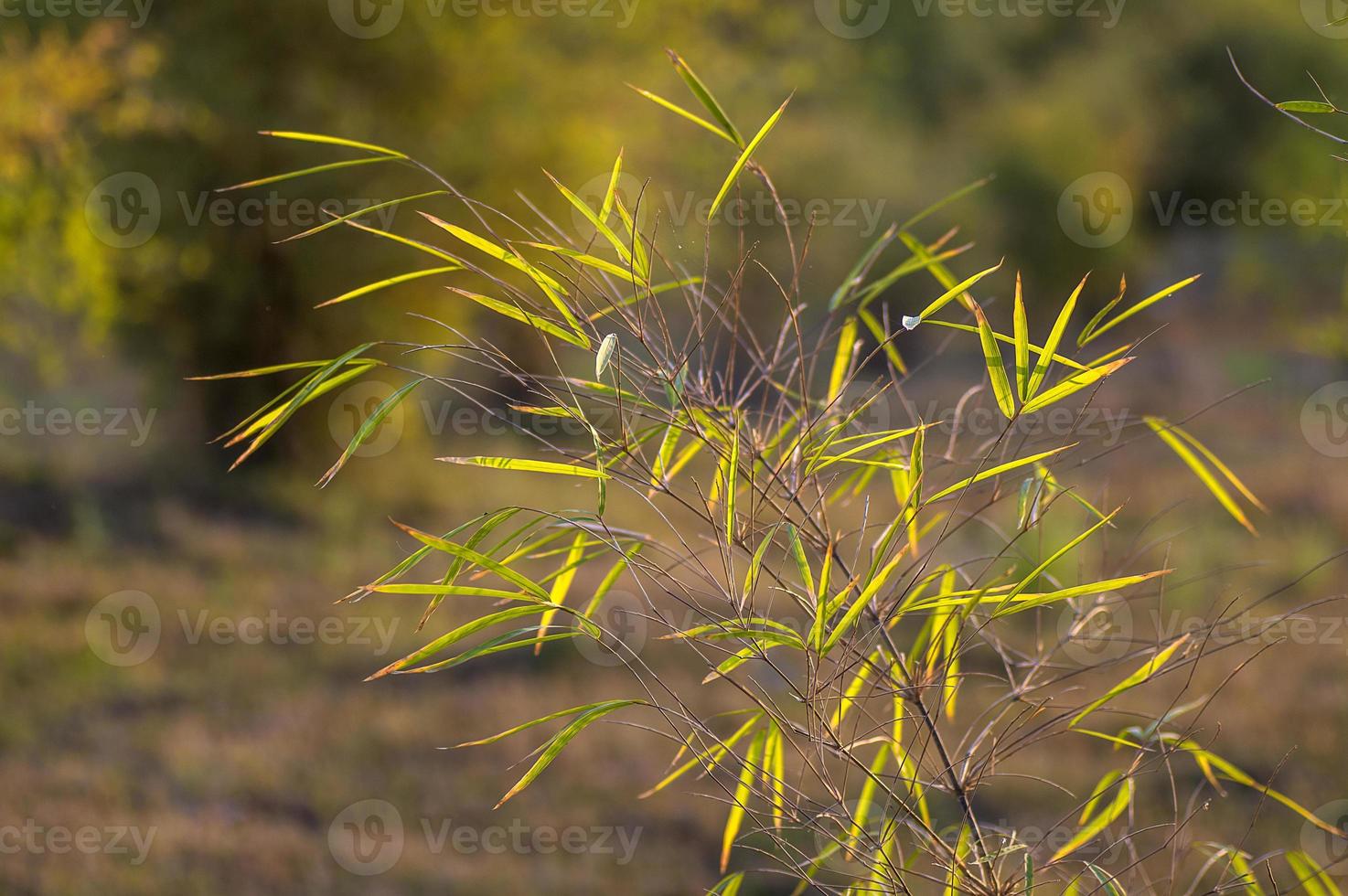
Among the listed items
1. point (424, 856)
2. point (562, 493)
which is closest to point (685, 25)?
point (562, 493)

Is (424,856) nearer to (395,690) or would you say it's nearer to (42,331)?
(395,690)

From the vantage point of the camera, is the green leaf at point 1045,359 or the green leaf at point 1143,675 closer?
the green leaf at point 1045,359

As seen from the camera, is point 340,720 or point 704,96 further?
point 340,720

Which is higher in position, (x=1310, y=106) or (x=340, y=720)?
(x=1310, y=106)

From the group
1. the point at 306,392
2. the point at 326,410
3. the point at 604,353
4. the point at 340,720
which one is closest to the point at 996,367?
the point at 604,353

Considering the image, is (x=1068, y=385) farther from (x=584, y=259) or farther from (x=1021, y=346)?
(x=584, y=259)

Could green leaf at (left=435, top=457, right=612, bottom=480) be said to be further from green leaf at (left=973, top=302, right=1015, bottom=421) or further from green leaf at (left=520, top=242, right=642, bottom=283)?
green leaf at (left=973, top=302, right=1015, bottom=421)

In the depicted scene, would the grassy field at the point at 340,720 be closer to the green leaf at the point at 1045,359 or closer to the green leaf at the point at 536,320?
the green leaf at the point at 1045,359

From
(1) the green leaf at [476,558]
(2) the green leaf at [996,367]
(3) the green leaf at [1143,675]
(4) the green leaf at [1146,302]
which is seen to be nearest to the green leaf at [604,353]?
(1) the green leaf at [476,558]
